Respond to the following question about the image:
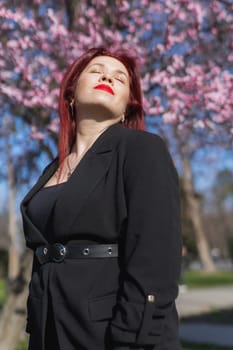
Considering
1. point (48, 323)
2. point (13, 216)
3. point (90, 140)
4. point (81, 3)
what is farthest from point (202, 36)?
point (13, 216)

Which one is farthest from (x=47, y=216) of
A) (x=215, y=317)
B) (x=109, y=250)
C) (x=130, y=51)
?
(x=215, y=317)

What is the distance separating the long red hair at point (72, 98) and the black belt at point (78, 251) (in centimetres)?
43

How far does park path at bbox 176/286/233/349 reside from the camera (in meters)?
8.09

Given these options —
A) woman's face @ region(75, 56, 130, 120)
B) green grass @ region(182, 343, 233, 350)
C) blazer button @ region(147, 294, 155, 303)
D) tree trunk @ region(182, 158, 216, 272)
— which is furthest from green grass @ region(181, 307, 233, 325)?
tree trunk @ region(182, 158, 216, 272)

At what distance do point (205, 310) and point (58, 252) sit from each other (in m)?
10.8

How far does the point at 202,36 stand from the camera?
6.53 m

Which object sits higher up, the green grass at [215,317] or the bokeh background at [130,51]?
the bokeh background at [130,51]

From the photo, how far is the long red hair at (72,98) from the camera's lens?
231 cm

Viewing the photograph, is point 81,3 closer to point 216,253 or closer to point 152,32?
point 152,32

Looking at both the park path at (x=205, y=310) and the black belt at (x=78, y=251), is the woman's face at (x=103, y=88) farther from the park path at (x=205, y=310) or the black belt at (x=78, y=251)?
the park path at (x=205, y=310)

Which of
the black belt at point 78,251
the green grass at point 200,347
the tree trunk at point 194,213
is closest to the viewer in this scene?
the black belt at point 78,251

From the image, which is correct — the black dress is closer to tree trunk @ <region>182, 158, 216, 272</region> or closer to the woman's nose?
the woman's nose

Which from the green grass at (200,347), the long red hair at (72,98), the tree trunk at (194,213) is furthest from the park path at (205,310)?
the tree trunk at (194,213)

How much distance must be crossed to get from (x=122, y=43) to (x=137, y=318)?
479cm
